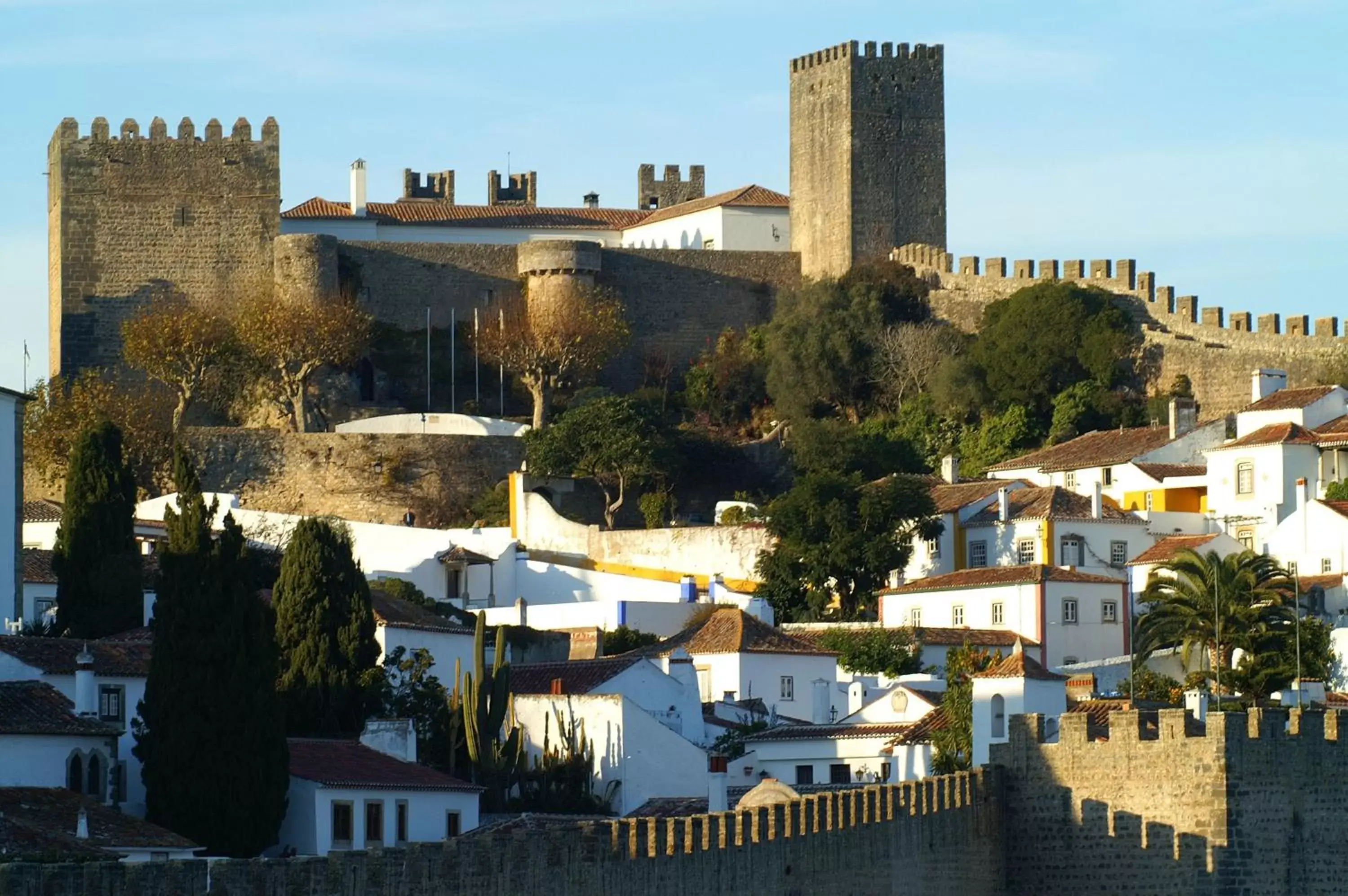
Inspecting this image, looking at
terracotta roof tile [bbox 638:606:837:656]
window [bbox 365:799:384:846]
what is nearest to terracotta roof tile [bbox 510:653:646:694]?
terracotta roof tile [bbox 638:606:837:656]

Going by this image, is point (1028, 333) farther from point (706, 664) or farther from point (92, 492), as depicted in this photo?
point (92, 492)

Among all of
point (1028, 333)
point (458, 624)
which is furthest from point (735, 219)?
point (458, 624)

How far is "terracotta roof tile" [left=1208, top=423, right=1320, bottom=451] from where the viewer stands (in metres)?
61.2

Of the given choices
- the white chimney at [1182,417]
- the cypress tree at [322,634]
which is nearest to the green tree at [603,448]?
the white chimney at [1182,417]

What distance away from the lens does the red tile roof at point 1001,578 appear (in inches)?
2206

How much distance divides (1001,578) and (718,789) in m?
20.4

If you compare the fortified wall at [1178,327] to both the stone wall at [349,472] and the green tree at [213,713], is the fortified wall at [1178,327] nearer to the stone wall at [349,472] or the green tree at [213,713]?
the stone wall at [349,472]

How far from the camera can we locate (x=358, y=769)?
38.3m

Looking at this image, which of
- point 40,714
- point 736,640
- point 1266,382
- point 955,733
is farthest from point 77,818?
point 1266,382

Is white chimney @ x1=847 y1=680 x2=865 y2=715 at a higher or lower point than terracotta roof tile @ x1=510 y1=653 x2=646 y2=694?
lower

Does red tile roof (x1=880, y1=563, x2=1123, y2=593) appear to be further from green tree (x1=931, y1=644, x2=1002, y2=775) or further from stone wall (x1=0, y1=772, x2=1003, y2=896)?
stone wall (x1=0, y1=772, x2=1003, y2=896)

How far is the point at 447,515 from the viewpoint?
68250 mm

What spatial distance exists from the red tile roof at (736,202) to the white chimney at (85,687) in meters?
42.4

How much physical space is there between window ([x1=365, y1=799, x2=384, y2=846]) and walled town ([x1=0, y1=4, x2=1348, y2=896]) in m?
0.03
